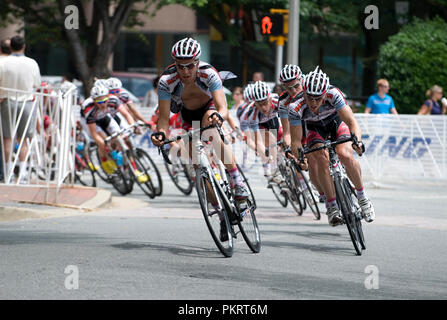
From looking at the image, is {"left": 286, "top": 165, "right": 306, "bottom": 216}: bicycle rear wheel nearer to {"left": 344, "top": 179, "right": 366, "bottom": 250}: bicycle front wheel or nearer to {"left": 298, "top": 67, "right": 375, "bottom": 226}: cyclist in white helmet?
{"left": 298, "top": 67, "right": 375, "bottom": 226}: cyclist in white helmet

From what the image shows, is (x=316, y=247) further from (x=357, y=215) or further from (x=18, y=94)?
(x=18, y=94)

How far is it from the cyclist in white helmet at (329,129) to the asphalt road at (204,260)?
473mm

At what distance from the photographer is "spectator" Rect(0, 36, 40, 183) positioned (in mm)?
12820

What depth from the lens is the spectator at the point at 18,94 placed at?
1282cm

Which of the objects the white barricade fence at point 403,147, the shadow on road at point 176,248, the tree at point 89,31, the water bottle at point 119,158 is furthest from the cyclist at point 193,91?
the tree at point 89,31

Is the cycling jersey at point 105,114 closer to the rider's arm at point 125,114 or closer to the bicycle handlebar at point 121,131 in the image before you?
the rider's arm at point 125,114

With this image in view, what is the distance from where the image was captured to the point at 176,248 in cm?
944

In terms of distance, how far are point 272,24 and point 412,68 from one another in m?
4.94

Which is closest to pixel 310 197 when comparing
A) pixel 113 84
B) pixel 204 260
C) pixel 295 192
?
pixel 295 192

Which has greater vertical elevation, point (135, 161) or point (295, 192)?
point (135, 161)

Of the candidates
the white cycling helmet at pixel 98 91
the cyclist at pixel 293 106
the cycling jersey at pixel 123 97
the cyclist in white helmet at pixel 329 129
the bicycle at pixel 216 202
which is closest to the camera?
the bicycle at pixel 216 202

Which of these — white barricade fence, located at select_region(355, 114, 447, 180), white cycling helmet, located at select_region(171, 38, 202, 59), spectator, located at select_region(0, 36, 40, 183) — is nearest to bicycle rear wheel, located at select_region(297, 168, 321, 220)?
spectator, located at select_region(0, 36, 40, 183)

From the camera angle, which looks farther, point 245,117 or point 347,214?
point 245,117
